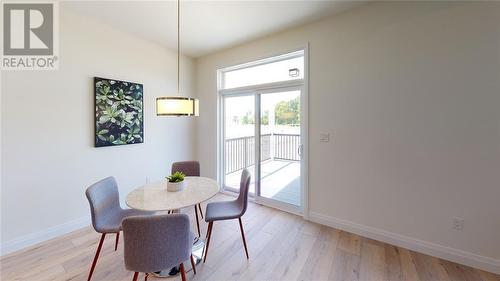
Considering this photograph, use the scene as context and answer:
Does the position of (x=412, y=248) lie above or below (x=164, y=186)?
below

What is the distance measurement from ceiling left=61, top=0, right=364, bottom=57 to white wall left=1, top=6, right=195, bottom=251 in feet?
0.98

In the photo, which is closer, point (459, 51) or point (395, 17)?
point (459, 51)

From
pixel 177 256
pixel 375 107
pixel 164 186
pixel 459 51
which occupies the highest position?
pixel 459 51

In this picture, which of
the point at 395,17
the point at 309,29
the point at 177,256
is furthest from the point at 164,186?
the point at 395,17

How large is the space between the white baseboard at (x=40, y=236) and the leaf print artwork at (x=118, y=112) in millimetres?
1038

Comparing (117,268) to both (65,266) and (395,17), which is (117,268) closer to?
(65,266)

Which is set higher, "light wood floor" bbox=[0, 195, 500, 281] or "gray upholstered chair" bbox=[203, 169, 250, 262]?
"gray upholstered chair" bbox=[203, 169, 250, 262]

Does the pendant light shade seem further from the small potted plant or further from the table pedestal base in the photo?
the table pedestal base

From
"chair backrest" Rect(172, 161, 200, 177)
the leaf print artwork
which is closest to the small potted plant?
"chair backrest" Rect(172, 161, 200, 177)

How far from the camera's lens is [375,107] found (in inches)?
97.0

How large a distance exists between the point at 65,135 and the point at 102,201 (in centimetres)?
129

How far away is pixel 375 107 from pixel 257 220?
2.11 meters

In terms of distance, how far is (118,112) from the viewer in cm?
301

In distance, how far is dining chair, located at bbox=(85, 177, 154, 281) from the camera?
179 cm
